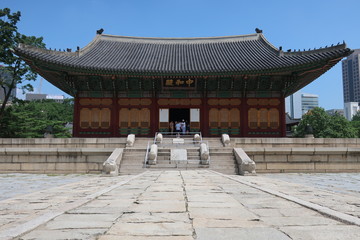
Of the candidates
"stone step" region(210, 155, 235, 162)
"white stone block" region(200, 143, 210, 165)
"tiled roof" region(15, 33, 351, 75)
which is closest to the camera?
"white stone block" region(200, 143, 210, 165)

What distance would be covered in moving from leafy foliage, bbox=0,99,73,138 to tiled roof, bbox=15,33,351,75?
17.6ft

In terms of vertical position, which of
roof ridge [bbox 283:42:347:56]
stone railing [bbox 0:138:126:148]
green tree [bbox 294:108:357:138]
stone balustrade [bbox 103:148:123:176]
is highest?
roof ridge [bbox 283:42:347:56]

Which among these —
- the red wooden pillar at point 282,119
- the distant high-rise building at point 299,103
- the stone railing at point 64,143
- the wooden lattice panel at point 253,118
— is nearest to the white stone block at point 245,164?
the stone railing at point 64,143

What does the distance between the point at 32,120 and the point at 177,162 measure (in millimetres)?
28669

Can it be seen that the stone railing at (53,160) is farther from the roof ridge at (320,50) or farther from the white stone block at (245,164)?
the roof ridge at (320,50)

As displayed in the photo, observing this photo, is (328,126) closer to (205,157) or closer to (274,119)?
(274,119)

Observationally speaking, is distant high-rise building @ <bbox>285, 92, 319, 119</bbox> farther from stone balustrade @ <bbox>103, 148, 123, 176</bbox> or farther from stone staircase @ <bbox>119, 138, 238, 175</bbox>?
stone balustrade @ <bbox>103, 148, 123, 176</bbox>

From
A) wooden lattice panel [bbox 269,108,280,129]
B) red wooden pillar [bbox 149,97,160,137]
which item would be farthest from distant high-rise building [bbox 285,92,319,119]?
red wooden pillar [bbox 149,97,160,137]

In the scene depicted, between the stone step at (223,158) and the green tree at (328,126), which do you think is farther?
the green tree at (328,126)

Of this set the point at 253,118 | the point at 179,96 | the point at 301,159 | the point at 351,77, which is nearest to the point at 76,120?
the point at 179,96

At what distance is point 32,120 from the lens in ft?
112

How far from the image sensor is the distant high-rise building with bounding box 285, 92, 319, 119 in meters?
178

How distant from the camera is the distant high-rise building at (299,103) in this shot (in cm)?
17850

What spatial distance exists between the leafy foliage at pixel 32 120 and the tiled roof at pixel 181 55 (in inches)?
211
